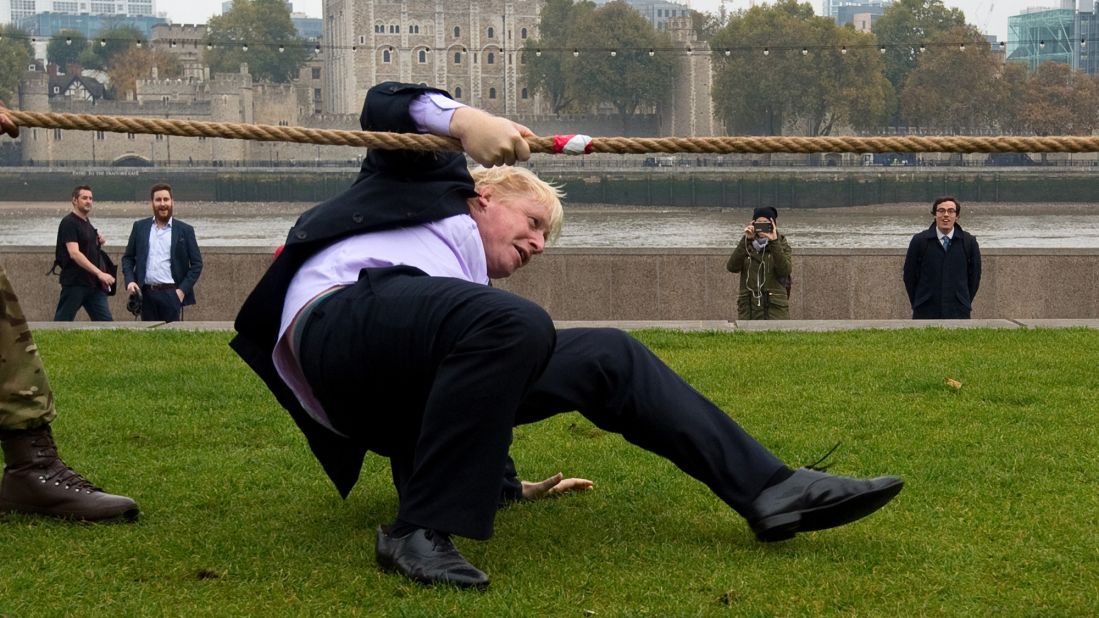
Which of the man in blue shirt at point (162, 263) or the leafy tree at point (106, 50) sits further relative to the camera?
the leafy tree at point (106, 50)

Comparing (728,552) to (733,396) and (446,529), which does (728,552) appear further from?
(733,396)

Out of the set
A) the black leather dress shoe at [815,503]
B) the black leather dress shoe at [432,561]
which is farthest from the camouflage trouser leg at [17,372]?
the black leather dress shoe at [815,503]

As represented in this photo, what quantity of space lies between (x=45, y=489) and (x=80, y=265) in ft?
20.4

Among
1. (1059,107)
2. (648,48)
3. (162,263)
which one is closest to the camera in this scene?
(162,263)

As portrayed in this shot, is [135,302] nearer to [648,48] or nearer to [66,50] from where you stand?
[648,48]

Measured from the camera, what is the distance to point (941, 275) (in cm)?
888

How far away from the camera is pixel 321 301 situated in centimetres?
276

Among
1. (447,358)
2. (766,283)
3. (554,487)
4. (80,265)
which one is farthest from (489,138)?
(80,265)

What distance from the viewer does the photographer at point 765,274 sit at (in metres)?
8.89

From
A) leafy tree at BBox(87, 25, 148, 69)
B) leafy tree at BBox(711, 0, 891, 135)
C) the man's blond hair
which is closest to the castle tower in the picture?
leafy tree at BBox(711, 0, 891, 135)

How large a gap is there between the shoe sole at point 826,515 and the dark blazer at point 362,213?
0.77m

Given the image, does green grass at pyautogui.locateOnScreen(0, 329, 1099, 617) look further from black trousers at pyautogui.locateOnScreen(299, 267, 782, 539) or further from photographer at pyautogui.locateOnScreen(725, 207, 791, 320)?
photographer at pyautogui.locateOnScreen(725, 207, 791, 320)

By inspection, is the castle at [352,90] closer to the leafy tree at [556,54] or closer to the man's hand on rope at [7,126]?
the leafy tree at [556,54]

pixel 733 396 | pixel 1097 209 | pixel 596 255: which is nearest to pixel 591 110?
pixel 1097 209
